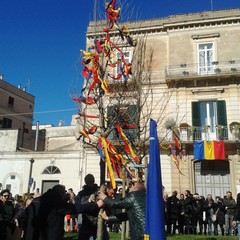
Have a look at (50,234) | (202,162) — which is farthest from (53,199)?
(202,162)

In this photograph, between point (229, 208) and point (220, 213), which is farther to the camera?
point (220, 213)

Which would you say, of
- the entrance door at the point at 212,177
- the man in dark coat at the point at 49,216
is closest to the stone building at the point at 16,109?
the entrance door at the point at 212,177

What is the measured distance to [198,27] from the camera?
78.8 ft

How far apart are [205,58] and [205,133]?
5627 millimetres

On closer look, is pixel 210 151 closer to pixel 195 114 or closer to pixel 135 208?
pixel 195 114

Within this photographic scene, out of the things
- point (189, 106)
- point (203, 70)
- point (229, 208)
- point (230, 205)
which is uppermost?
point (203, 70)

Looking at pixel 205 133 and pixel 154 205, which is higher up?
pixel 205 133

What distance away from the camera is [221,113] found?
21.9m

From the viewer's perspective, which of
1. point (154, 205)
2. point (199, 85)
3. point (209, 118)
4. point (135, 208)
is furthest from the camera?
point (199, 85)

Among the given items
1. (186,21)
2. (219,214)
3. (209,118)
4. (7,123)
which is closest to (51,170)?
(209,118)

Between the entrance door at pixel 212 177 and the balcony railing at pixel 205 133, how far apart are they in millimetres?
1609

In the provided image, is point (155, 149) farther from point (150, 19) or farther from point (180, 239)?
point (150, 19)

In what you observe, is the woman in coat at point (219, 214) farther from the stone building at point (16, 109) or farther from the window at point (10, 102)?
the window at point (10, 102)

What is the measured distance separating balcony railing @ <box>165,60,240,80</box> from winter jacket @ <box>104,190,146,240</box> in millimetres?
18924
